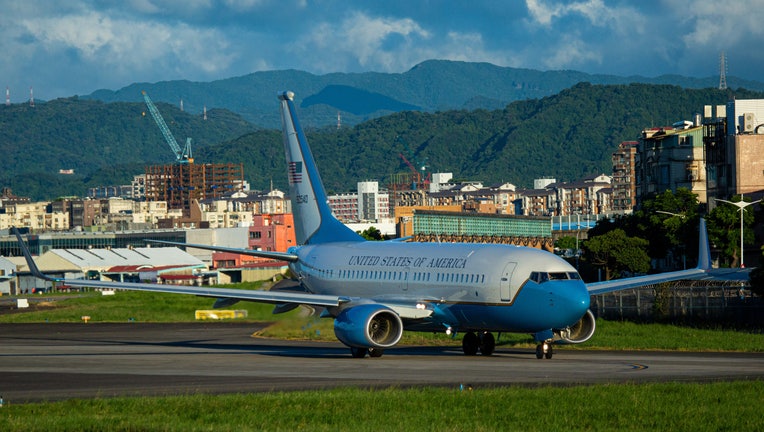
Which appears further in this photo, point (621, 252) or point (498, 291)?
point (621, 252)

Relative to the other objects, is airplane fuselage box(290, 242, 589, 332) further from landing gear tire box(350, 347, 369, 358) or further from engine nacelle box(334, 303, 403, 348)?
landing gear tire box(350, 347, 369, 358)

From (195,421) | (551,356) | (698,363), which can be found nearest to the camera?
(195,421)

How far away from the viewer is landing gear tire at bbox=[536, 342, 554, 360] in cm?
4622

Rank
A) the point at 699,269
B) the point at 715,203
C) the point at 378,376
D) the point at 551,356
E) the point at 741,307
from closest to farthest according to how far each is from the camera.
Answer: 1. the point at 378,376
2. the point at 551,356
3. the point at 699,269
4. the point at 741,307
5. the point at 715,203

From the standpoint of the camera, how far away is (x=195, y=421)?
2786cm

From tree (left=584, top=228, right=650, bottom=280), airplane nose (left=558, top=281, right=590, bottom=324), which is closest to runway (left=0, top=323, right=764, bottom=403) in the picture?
airplane nose (left=558, top=281, right=590, bottom=324)

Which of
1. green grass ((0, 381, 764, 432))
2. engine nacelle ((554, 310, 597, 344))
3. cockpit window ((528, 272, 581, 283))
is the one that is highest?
cockpit window ((528, 272, 581, 283))

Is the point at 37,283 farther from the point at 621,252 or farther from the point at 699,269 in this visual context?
the point at 699,269

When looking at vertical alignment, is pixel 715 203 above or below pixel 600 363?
above

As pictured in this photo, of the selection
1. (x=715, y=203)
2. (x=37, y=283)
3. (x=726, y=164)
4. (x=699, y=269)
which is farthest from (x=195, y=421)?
(x=37, y=283)

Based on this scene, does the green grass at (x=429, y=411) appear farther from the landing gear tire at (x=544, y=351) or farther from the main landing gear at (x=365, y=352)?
the main landing gear at (x=365, y=352)

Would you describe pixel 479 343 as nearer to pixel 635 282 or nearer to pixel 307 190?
pixel 635 282

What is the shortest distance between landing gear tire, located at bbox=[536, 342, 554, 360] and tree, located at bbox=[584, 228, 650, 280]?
81.5m

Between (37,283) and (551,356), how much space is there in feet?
469
